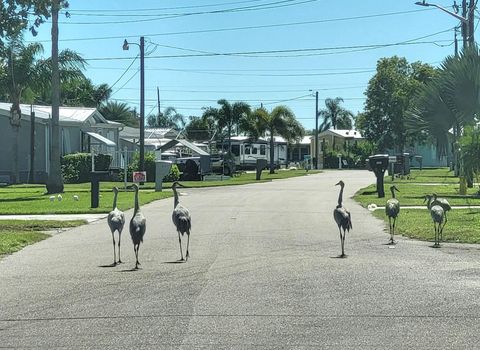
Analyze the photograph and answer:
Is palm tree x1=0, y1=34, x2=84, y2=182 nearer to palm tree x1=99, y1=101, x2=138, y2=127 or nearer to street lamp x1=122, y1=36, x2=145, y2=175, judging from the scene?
street lamp x1=122, y1=36, x2=145, y2=175

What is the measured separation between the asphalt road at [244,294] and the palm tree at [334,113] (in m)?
98.2

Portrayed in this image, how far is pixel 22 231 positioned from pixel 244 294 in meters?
9.02

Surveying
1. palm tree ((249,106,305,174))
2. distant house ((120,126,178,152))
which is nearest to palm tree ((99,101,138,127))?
distant house ((120,126,178,152))

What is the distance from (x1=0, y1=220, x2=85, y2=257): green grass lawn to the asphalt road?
17.7 inches

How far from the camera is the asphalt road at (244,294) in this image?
21.1 feet

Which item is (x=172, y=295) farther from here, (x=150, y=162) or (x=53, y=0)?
(x=150, y=162)

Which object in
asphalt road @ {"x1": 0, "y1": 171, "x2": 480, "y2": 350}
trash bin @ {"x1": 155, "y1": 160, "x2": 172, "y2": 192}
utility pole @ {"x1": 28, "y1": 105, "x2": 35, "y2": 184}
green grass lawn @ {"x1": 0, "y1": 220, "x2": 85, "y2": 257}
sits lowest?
asphalt road @ {"x1": 0, "y1": 171, "x2": 480, "y2": 350}

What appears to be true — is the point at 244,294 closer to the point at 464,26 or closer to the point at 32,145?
the point at 464,26

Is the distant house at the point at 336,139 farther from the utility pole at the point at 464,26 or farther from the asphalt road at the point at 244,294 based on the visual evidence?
the asphalt road at the point at 244,294

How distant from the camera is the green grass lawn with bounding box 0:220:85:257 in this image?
13240mm

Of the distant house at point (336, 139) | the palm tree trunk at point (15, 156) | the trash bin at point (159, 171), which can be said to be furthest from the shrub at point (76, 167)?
the distant house at point (336, 139)

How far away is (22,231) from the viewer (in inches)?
620

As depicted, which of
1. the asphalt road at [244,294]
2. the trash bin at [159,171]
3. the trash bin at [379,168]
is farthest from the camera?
the trash bin at [159,171]

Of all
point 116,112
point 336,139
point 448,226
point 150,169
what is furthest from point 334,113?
point 448,226
